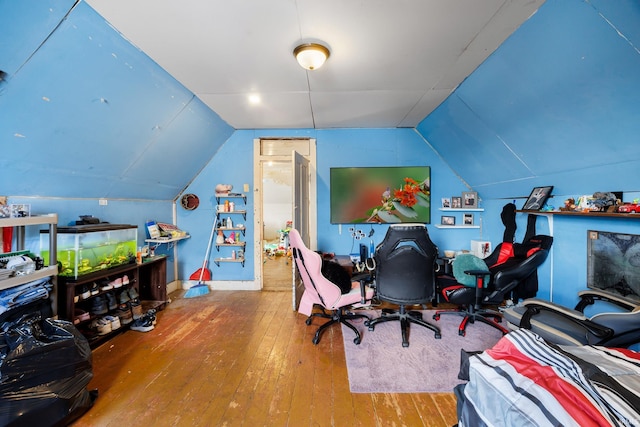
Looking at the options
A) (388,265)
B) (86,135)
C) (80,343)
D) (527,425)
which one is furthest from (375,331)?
(86,135)

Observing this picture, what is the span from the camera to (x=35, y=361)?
140 centimetres

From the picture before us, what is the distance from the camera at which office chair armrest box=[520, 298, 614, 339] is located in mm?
1553

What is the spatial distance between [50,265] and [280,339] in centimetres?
206

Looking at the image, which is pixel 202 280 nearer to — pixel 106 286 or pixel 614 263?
pixel 106 286

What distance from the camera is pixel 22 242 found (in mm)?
2090

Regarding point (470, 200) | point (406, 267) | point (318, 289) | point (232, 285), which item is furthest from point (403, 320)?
point (232, 285)

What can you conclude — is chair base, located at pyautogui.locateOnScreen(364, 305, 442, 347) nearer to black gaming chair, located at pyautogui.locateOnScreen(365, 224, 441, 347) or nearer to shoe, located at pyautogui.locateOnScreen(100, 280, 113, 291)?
black gaming chair, located at pyautogui.locateOnScreen(365, 224, 441, 347)

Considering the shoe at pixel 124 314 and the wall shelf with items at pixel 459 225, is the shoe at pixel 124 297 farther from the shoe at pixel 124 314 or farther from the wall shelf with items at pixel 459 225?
the wall shelf with items at pixel 459 225

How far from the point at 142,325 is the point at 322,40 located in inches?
131

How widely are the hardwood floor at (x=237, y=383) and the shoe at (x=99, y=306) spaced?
0.32 m

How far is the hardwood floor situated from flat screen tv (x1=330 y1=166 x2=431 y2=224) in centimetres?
187

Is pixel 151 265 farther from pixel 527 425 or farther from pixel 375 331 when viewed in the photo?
pixel 527 425

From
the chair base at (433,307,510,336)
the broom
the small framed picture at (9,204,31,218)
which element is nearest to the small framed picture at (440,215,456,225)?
the chair base at (433,307,510,336)

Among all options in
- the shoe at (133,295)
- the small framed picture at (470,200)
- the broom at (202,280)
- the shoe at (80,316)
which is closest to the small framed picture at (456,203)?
the small framed picture at (470,200)
